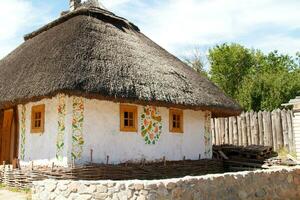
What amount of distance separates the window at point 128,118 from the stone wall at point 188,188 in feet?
11.6

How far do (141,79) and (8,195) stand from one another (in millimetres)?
4439

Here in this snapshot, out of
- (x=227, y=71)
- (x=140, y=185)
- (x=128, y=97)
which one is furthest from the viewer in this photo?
(x=227, y=71)

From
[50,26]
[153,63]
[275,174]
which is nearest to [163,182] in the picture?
[275,174]

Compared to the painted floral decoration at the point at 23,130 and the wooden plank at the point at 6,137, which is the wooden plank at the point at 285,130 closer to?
the painted floral decoration at the point at 23,130

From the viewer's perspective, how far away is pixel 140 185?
627 centimetres

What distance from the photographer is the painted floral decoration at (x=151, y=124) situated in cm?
1130

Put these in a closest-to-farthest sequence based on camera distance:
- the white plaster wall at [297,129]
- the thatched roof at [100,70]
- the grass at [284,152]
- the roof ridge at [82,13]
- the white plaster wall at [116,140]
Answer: the thatched roof at [100,70], the white plaster wall at [116,140], the roof ridge at [82,13], the white plaster wall at [297,129], the grass at [284,152]

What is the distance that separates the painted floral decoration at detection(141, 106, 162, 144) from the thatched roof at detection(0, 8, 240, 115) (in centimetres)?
84

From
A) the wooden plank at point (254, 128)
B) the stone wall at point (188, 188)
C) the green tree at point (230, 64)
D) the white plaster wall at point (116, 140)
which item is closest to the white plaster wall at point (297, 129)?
the wooden plank at point (254, 128)

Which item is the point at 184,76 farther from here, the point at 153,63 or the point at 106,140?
the point at 106,140

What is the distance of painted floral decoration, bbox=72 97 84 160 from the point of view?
986 centimetres

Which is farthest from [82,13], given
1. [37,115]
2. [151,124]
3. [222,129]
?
[222,129]

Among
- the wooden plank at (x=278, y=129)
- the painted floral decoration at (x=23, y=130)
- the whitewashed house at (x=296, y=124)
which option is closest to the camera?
the painted floral decoration at (x=23, y=130)

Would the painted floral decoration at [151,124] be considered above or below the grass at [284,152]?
above
